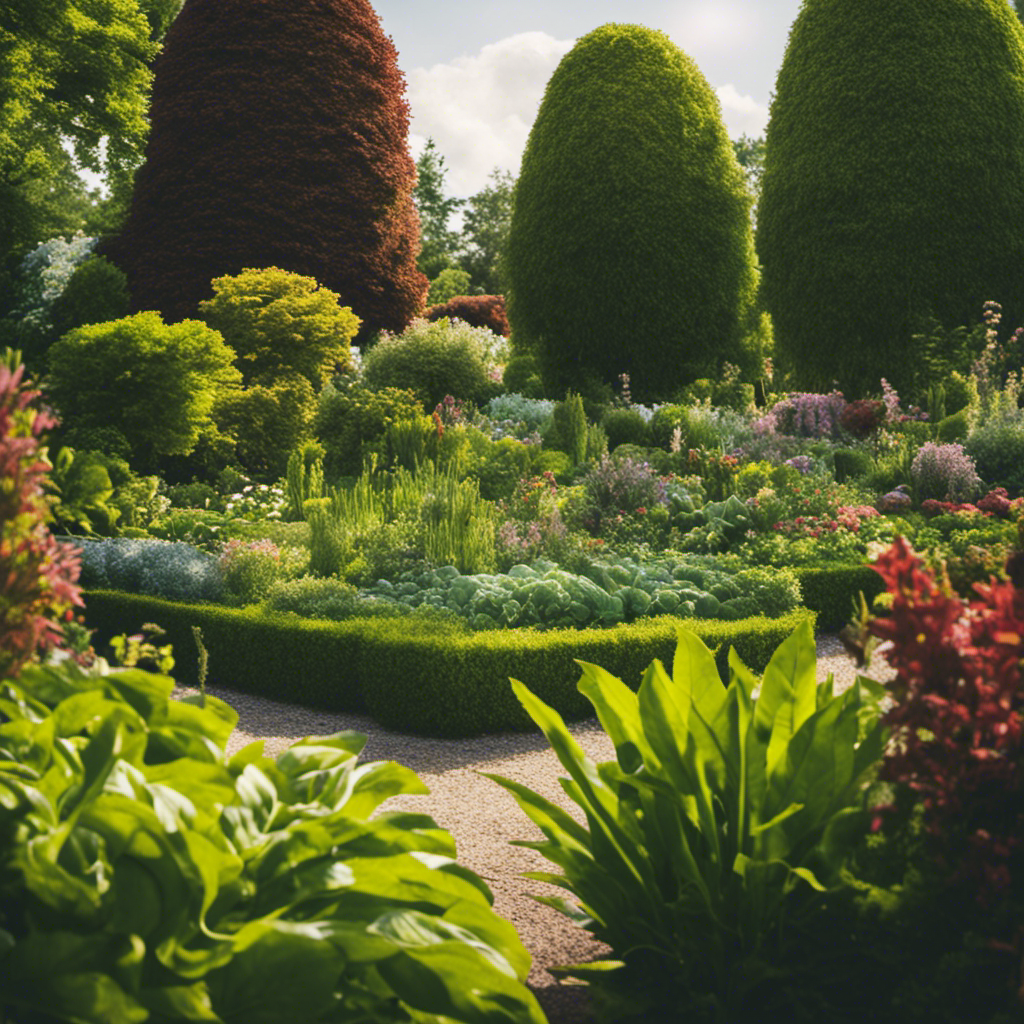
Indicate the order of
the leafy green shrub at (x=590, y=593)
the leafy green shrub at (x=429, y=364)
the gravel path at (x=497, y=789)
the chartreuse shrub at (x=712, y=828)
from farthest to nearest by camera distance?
the leafy green shrub at (x=429, y=364) → the leafy green shrub at (x=590, y=593) → the gravel path at (x=497, y=789) → the chartreuse shrub at (x=712, y=828)

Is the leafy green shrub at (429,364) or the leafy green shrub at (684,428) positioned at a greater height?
the leafy green shrub at (429,364)

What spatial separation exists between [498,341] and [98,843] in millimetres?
17786

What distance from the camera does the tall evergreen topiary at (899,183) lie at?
12.6 metres

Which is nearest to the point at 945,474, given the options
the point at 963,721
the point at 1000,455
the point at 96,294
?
the point at 1000,455

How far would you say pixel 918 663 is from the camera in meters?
1.75

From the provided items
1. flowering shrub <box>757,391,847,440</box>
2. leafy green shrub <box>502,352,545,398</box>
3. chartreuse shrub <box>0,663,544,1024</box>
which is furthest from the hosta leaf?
leafy green shrub <box>502,352,545,398</box>

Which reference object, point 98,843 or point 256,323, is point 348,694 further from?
point 256,323

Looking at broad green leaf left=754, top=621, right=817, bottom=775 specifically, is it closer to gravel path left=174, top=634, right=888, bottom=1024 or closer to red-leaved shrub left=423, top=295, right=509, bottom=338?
gravel path left=174, top=634, right=888, bottom=1024

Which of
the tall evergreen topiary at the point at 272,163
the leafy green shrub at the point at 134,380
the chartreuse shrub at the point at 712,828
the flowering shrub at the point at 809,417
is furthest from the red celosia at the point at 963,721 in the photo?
the tall evergreen topiary at the point at 272,163

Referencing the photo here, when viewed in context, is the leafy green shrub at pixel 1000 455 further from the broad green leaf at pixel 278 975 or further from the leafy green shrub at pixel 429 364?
the broad green leaf at pixel 278 975

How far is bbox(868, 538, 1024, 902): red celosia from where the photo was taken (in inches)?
66.2

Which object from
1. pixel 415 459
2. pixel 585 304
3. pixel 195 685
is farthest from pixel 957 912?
pixel 585 304

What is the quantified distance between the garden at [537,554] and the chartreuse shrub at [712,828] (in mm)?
11

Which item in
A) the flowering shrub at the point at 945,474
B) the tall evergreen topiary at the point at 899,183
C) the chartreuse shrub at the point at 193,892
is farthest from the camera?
the tall evergreen topiary at the point at 899,183
